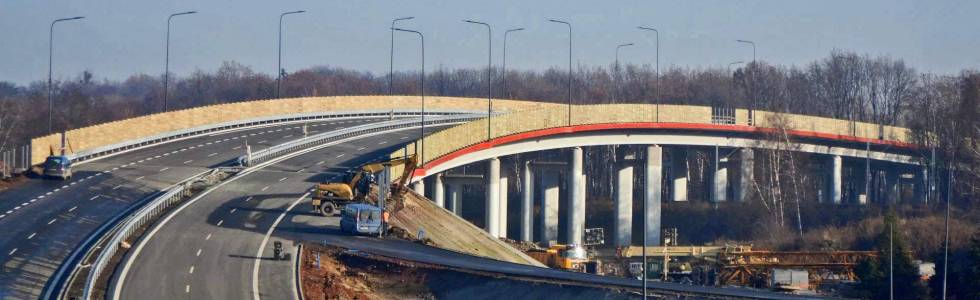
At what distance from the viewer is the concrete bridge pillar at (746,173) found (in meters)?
130

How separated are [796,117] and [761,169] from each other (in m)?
5.93

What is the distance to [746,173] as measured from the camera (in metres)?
132

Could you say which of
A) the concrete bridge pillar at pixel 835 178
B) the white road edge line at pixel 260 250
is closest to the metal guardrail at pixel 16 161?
the white road edge line at pixel 260 250

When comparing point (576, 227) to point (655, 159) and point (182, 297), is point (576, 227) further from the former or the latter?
point (182, 297)

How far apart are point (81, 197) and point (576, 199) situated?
5077 cm

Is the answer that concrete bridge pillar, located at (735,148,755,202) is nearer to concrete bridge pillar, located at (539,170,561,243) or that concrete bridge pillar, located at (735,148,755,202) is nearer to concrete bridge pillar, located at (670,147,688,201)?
concrete bridge pillar, located at (670,147,688,201)

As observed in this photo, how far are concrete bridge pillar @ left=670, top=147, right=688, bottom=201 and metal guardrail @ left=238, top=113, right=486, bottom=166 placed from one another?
19506mm

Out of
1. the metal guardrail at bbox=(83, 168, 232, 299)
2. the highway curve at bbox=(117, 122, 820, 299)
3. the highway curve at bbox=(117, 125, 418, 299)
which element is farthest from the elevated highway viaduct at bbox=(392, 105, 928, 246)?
→ the metal guardrail at bbox=(83, 168, 232, 299)

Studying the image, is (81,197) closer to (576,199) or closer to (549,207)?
(549,207)

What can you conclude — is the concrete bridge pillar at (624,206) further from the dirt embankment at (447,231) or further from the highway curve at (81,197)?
the dirt embankment at (447,231)

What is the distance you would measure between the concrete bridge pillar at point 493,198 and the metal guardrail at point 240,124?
Answer: 2223 cm

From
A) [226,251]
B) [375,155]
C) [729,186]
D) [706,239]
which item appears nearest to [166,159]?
[375,155]

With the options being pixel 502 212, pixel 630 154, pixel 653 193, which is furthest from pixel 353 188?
pixel 653 193

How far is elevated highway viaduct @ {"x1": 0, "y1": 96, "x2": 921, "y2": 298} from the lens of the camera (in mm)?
62156
